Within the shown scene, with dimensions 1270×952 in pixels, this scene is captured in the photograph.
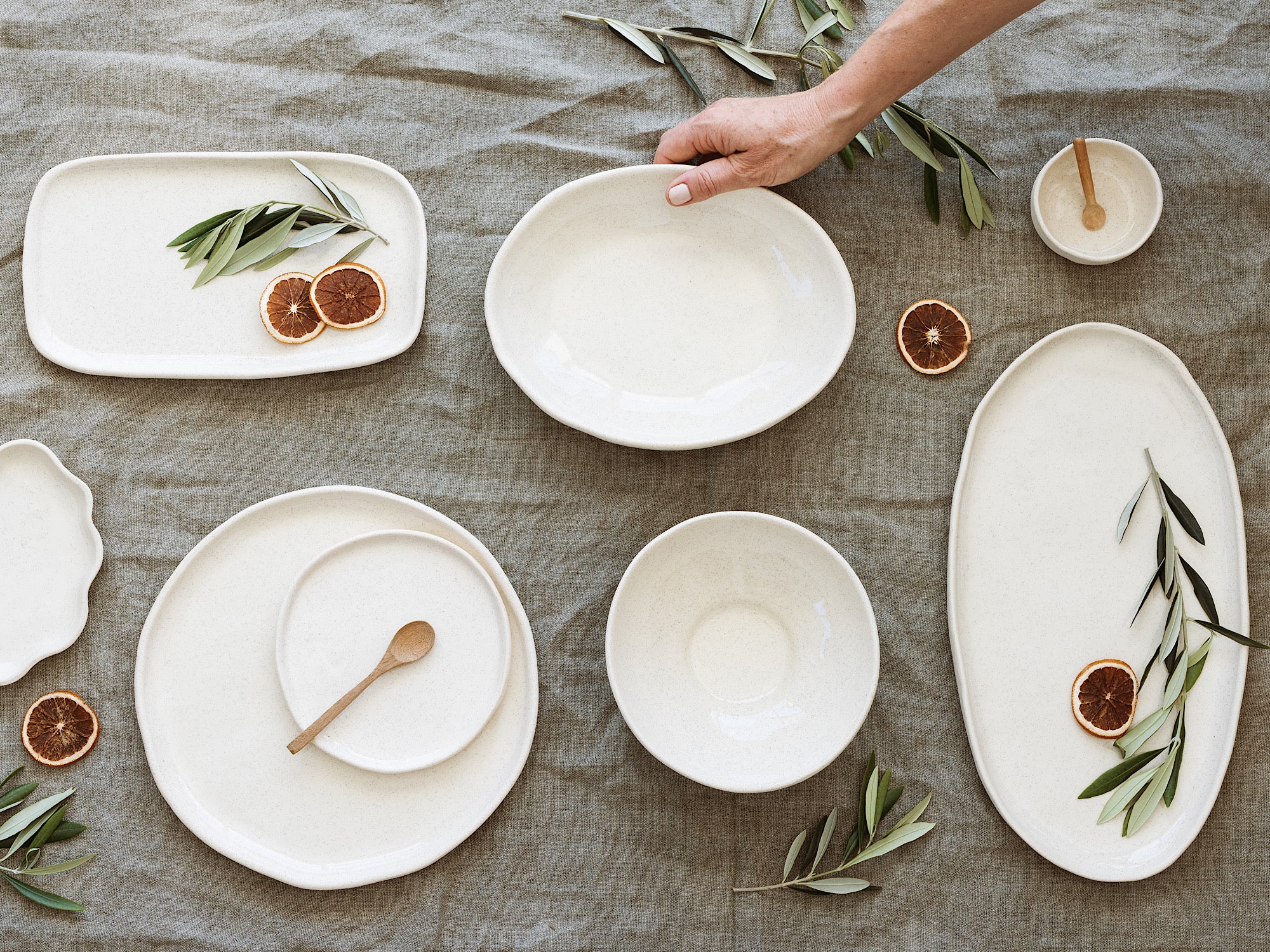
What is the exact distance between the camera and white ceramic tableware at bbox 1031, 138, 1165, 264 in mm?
1161

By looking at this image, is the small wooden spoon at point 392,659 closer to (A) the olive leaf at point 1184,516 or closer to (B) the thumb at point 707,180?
(B) the thumb at point 707,180

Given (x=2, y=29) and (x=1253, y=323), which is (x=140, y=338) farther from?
(x=1253, y=323)

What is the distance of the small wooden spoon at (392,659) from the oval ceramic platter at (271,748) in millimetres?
55

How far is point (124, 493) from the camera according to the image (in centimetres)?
112

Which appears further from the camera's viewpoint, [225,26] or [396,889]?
[225,26]

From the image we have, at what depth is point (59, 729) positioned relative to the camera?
1088 millimetres

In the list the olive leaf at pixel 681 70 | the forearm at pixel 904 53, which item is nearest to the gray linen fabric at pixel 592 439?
the olive leaf at pixel 681 70

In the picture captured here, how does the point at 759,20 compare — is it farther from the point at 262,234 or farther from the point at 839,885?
the point at 839,885

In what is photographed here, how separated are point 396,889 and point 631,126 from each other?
1052mm

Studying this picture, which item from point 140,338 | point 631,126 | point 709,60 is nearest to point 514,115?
point 631,126

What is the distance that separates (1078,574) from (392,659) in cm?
89

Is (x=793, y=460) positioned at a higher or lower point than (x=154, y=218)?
lower

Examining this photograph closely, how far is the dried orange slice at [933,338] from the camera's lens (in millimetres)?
1141

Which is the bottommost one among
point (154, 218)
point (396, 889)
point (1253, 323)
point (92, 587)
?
point (396, 889)
